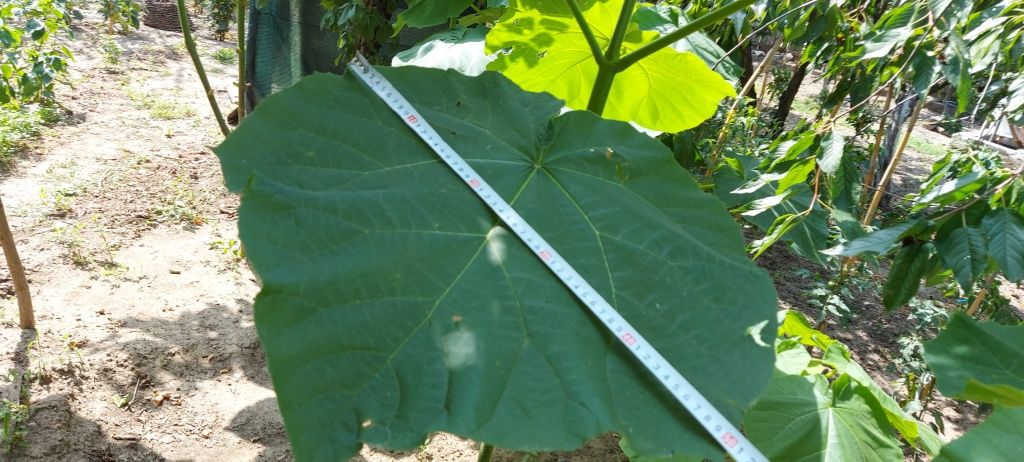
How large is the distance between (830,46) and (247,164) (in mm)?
2044

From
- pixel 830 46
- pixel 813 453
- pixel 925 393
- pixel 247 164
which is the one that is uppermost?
pixel 830 46

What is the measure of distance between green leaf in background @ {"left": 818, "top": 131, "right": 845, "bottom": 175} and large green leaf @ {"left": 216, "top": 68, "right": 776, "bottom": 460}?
973 mm

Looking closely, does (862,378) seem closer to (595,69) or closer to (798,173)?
(798,173)

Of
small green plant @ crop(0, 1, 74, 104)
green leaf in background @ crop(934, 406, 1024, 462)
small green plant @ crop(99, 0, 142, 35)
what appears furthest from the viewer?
small green plant @ crop(99, 0, 142, 35)

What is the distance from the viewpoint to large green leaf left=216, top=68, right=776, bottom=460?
1.95 feet

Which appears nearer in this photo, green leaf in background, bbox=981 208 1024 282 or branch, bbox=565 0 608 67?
branch, bbox=565 0 608 67

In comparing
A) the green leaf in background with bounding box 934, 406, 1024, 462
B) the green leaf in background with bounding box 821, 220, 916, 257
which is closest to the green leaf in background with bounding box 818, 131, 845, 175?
the green leaf in background with bounding box 821, 220, 916, 257

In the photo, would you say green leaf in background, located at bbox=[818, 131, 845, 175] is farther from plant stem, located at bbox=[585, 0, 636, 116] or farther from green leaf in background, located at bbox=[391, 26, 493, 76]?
green leaf in background, located at bbox=[391, 26, 493, 76]

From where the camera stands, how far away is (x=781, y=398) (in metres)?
1.33

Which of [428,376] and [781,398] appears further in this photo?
[781,398]

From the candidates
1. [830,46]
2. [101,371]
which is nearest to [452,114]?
[830,46]

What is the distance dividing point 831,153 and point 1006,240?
0.50 m

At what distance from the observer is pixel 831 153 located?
167 cm

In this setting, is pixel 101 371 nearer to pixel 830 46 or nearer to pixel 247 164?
pixel 247 164
